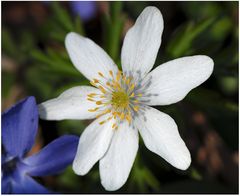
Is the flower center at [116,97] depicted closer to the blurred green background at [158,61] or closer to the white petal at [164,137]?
the white petal at [164,137]

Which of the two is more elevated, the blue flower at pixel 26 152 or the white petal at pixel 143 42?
the white petal at pixel 143 42

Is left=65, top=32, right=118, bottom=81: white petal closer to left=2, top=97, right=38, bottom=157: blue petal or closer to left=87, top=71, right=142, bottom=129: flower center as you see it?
left=87, top=71, right=142, bottom=129: flower center

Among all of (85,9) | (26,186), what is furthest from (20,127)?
(85,9)

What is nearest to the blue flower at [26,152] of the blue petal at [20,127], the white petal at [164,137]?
the blue petal at [20,127]

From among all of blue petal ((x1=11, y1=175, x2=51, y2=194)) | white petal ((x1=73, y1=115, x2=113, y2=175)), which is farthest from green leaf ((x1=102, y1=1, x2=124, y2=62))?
blue petal ((x1=11, y1=175, x2=51, y2=194))

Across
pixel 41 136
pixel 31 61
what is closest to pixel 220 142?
pixel 41 136

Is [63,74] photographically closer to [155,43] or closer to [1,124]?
[1,124]
